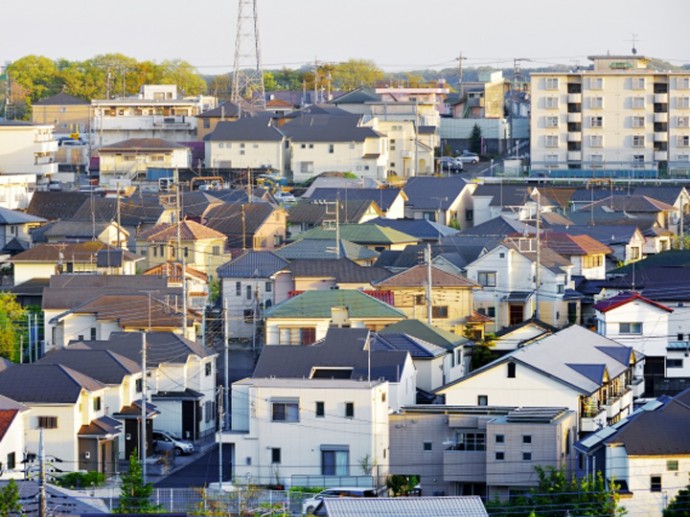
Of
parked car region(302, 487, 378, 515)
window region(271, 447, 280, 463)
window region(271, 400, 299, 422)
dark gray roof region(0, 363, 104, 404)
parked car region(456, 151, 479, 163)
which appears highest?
parked car region(456, 151, 479, 163)

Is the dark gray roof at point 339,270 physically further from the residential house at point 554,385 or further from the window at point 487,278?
the residential house at point 554,385

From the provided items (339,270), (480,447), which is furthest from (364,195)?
(480,447)

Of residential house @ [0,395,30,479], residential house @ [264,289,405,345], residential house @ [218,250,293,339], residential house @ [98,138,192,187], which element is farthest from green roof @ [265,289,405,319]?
residential house @ [98,138,192,187]

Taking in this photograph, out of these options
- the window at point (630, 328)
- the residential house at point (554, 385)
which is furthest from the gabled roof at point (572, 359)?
the window at point (630, 328)

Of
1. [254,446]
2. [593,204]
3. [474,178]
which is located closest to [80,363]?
[254,446]

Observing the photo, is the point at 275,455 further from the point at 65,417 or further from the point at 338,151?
the point at 338,151

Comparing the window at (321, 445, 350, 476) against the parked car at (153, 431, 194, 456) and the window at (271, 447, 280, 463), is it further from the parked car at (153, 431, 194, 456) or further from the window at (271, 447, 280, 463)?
the parked car at (153, 431, 194, 456)
